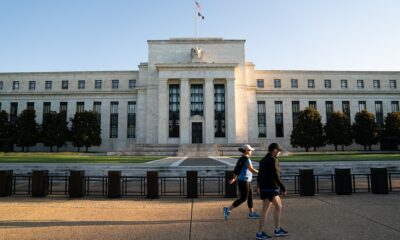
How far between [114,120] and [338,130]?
43.6 m

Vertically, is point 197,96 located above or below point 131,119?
above

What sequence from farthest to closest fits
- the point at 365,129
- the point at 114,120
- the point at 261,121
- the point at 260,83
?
the point at 260,83 → the point at 114,120 → the point at 261,121 → the point at 365,129

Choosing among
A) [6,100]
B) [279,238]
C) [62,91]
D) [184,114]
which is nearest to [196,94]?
[184,114]

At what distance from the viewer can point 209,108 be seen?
181ft

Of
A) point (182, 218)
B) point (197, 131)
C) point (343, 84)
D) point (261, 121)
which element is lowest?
point (182, 218)

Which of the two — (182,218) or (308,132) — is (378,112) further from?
(182,218)

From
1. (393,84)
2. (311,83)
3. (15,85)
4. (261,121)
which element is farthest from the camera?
(393,84)

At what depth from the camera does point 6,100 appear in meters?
65.0

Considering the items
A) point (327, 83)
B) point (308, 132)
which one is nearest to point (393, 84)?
point (327, 83)

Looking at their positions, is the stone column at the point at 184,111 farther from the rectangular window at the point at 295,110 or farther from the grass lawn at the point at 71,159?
the rectangular window at the point at 295,110

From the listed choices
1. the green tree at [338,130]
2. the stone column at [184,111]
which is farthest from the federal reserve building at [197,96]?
the green tree at [338,130]

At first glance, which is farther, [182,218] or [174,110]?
[174,110]

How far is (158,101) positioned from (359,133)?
125ft

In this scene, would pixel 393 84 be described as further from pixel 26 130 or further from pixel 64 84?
pixel 26 130
